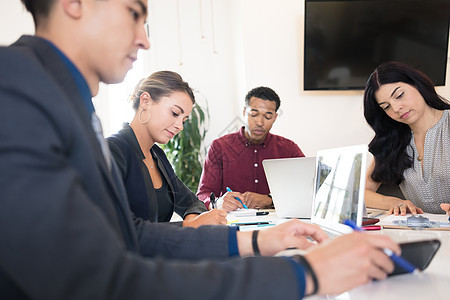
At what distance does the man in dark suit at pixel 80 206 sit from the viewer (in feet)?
1.54

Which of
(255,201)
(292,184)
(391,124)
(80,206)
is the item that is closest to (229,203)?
(255,201)

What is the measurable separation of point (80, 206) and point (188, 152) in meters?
3.45

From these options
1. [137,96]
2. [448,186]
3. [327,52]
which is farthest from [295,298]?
[327,52]

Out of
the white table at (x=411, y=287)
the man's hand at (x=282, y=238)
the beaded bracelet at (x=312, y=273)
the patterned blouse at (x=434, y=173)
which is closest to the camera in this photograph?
the beaded bracelet at (x=312, y=273)

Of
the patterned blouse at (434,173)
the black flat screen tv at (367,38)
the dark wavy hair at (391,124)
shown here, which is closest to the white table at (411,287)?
the patterned blouse at (434,173)

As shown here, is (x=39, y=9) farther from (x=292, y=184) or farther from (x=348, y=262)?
(x=292, y=184)

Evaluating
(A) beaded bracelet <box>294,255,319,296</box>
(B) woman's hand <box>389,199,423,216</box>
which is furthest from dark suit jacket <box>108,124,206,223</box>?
(A) beaded bracelet <box>294,255,319,296</box>

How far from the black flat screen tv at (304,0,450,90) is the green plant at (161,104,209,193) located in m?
1.17

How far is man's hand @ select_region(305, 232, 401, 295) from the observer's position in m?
0.59

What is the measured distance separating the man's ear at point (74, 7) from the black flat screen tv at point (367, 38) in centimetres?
308

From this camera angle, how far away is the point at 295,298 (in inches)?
22.1

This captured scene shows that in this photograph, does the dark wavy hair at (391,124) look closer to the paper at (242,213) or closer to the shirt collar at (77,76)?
the paper at (242,213)

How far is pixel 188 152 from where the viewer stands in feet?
12.9

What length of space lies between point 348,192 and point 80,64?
2.91ft
